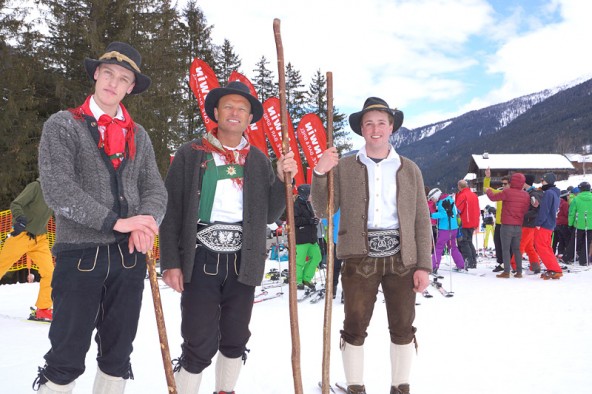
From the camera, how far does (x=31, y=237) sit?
6.16m

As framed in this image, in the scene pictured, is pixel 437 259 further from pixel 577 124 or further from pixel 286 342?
pixel 577 124

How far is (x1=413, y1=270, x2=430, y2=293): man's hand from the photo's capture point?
3.21 metres

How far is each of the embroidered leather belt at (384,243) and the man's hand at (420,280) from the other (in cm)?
23

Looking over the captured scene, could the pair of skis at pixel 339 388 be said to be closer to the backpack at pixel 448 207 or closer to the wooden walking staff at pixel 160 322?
the wooden walking staff at pixel 160 322

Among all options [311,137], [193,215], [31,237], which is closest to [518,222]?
[311,137]

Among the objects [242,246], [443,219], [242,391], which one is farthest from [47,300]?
[443,219]

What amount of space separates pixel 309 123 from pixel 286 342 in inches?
432

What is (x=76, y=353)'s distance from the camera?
223 centimetres

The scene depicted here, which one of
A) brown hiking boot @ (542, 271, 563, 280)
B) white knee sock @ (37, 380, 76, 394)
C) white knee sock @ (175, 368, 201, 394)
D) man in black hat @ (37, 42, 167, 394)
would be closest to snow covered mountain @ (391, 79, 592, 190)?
brown hiking boot @ (542, 271, 563, 280)

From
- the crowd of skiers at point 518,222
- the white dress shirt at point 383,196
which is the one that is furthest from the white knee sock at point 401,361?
the crowd of skiers at point 518,222

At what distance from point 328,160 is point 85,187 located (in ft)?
5.03

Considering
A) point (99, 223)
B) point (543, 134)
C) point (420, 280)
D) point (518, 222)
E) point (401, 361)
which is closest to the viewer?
point (99, 223)

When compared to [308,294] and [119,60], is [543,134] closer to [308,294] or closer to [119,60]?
[308,294]

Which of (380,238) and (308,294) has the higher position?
(380,238)
